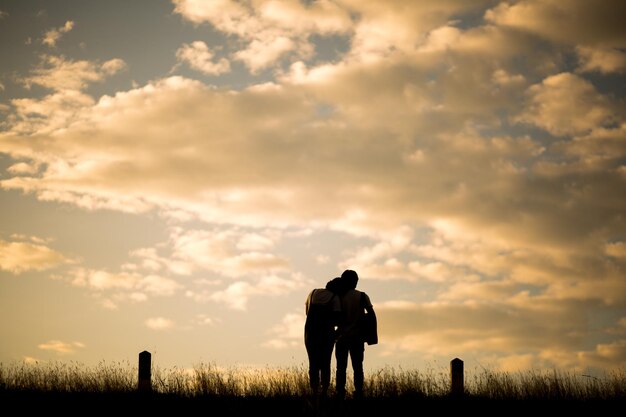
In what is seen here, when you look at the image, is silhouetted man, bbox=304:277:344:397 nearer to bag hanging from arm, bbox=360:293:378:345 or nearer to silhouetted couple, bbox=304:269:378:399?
silhouetted couple, bbox=304:269:378:399

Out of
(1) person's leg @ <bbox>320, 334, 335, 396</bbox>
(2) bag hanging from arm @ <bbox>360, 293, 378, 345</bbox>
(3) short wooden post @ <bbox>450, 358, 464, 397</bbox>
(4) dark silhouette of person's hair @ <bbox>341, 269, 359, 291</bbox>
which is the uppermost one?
(4) dark silhouette of person's hair @ <bbox>341, 269, 359, 291</bbox>

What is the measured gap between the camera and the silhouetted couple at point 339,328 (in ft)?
35.5

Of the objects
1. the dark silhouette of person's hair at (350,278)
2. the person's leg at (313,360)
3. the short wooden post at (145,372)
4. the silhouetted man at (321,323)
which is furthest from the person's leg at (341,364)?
the short wooden post at (145,372)

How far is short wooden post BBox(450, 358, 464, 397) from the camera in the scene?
13935 millimetres

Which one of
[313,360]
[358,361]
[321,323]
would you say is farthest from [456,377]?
[321,323]

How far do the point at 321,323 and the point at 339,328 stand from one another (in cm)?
34

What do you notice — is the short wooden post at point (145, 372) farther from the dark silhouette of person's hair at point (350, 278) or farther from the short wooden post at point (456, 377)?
the short wooden post at point (456, 377)

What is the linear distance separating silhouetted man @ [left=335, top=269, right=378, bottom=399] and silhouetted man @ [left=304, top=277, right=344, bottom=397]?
0.14 metres

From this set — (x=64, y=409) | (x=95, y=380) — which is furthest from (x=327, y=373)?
(x=95, y=380)

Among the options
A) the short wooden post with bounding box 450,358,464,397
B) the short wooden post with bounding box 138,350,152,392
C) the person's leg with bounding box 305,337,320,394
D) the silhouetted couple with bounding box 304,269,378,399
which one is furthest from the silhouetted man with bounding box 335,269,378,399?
the short wooden post with bounding box 138,350,152,392

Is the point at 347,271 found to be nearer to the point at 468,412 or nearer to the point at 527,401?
the point at 468,412

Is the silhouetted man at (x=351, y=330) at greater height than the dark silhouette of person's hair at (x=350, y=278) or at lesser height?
lesser

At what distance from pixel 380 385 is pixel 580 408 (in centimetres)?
400

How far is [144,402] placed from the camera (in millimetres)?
12469
